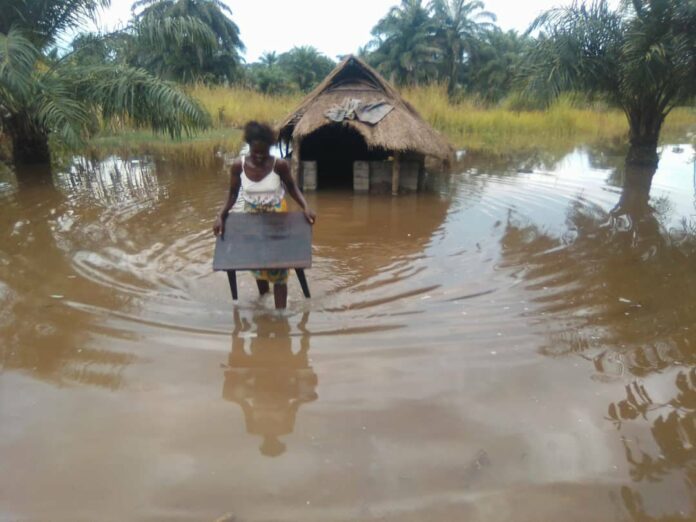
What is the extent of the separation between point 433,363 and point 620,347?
1.32 meters

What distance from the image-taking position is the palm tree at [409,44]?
107ft

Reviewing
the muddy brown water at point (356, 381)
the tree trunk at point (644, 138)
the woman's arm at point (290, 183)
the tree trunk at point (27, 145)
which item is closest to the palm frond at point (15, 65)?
the muddy brown water at point (356, 381)

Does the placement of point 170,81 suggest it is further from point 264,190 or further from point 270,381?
point 270,381

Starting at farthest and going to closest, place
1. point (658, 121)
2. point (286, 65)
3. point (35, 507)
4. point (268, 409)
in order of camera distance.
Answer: point (286, 65) → point (658, 121) → point (268, 409) → point (35, 507)

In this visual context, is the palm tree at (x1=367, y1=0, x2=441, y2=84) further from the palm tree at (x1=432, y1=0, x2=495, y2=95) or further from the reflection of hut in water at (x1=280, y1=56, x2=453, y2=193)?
the reflection of hut in water at (x1=280, y1=56, x2=453, y2=193)

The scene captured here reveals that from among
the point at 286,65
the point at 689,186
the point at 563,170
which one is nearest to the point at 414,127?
the point at 563,170

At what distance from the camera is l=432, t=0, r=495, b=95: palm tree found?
32.9m

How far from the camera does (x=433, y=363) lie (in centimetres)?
334

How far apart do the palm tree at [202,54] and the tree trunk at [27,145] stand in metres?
15.9

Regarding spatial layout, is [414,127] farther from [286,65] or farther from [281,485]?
[286,65]

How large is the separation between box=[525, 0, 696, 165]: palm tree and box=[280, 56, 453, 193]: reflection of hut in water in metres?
2.30

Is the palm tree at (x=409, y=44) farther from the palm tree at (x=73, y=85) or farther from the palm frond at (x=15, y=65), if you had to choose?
the palm frond at (x=15, y=65)

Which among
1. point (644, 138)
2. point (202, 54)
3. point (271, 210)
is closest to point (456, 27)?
point (202, 54)

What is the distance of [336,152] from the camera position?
11.4 meters
